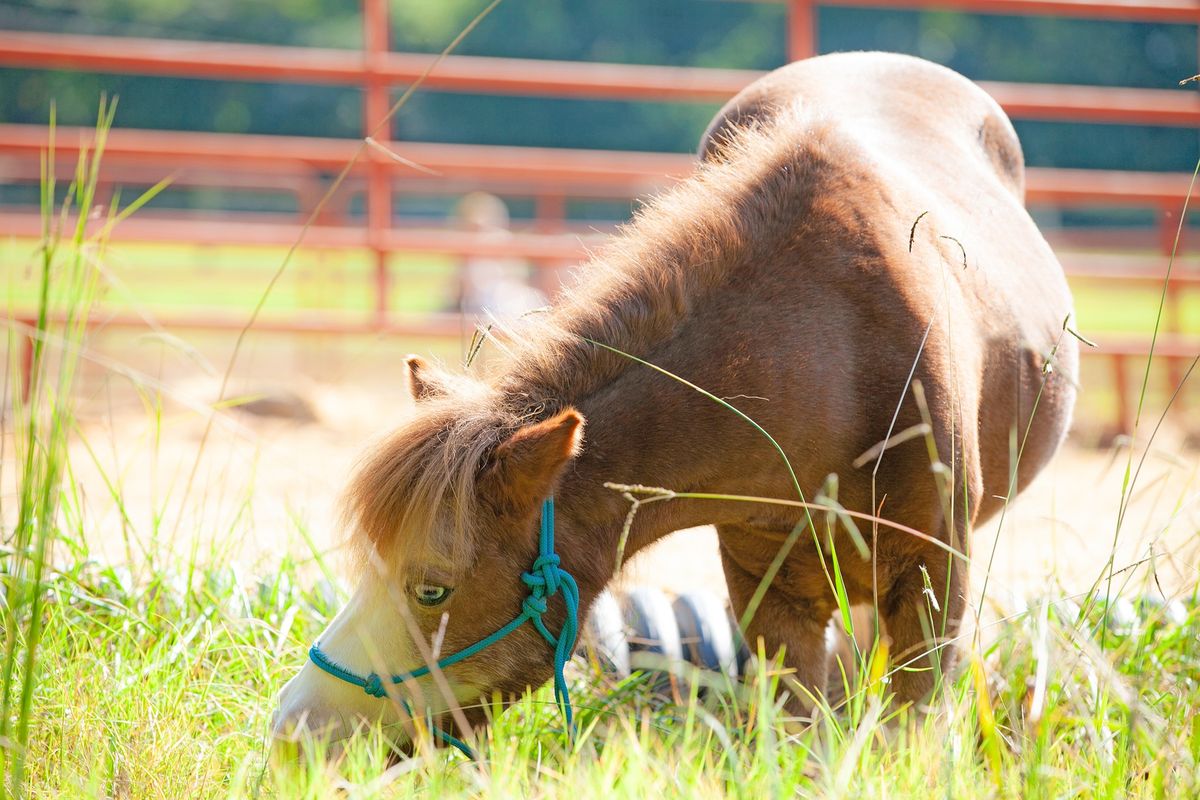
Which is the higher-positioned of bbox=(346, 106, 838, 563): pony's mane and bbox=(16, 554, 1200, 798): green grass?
bbox=(346, 106, 838, 563): pony's mane

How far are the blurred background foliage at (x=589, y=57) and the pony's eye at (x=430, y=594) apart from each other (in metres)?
20.4

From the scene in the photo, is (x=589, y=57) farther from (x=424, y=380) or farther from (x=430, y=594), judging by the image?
(x=430, y=594)

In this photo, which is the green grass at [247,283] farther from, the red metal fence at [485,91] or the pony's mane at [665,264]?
the pony's mane at [665,264]

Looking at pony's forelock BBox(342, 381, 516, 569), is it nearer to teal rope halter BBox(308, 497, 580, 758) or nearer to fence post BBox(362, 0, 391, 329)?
teal rope halter BBox(308, 497, 580, 758)

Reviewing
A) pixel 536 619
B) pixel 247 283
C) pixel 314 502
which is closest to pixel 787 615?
pixel 536 619

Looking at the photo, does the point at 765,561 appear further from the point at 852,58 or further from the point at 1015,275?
the point at 852,58

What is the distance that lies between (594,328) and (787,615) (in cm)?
81

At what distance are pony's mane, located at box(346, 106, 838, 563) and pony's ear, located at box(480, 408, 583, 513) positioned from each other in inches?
1.5

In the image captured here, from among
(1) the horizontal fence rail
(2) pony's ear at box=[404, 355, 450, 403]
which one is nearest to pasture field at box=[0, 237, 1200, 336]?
(1) the horizontal fence rail

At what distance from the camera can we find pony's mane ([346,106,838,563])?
165cm

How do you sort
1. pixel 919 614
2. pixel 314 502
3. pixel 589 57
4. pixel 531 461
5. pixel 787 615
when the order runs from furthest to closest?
pixel 589 57
pixel 314 502
pixel 787 615
pixel 919 614
pixel 531 461

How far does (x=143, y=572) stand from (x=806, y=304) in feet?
4.83

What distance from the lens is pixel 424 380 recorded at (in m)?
1.85

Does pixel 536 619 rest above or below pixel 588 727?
above
